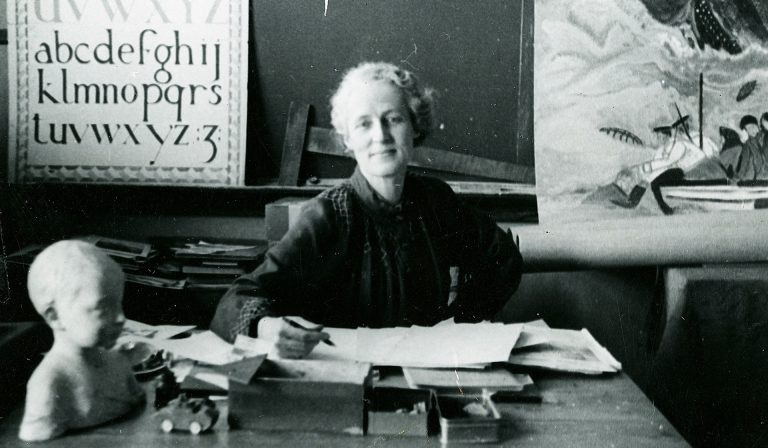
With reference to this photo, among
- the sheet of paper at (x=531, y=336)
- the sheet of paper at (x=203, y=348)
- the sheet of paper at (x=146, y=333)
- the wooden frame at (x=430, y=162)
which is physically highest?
the wooden frame at (x=430, y=162)

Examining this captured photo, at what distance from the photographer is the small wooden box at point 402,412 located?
0.82 meters

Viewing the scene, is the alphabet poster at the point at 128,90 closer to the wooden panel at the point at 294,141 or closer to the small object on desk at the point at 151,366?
the wooden panel at the point at 294,141

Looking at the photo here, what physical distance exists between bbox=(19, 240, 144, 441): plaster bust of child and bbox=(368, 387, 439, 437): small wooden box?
0.33 m

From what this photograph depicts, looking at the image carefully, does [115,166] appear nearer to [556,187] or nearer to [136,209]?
[136,209]

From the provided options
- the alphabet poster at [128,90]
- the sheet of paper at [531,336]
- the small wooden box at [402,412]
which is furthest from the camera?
the alphabet poster at [128,90]

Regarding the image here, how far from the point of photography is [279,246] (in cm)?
132

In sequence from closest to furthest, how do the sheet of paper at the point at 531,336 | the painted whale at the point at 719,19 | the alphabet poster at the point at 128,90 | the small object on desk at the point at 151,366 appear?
the small object on desk at the point at 151,366 < the sheet of paper at the point at 531,336 < the alphabet poster at the point at 128,90 < the painted whale at the point at 719,19

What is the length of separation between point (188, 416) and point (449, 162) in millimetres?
1135

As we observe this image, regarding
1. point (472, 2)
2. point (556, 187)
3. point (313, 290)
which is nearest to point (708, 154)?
point (556, 187)

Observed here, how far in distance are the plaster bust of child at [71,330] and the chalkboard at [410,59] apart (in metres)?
1.06

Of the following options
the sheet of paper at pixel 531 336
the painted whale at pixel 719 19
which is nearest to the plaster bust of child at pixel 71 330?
the sheet of paper at pixel 531 336

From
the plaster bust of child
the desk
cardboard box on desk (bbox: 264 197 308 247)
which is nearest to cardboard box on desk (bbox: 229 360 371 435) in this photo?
the desk

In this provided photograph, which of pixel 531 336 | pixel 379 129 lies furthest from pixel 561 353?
pixel 379 129

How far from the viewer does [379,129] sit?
134 cm
